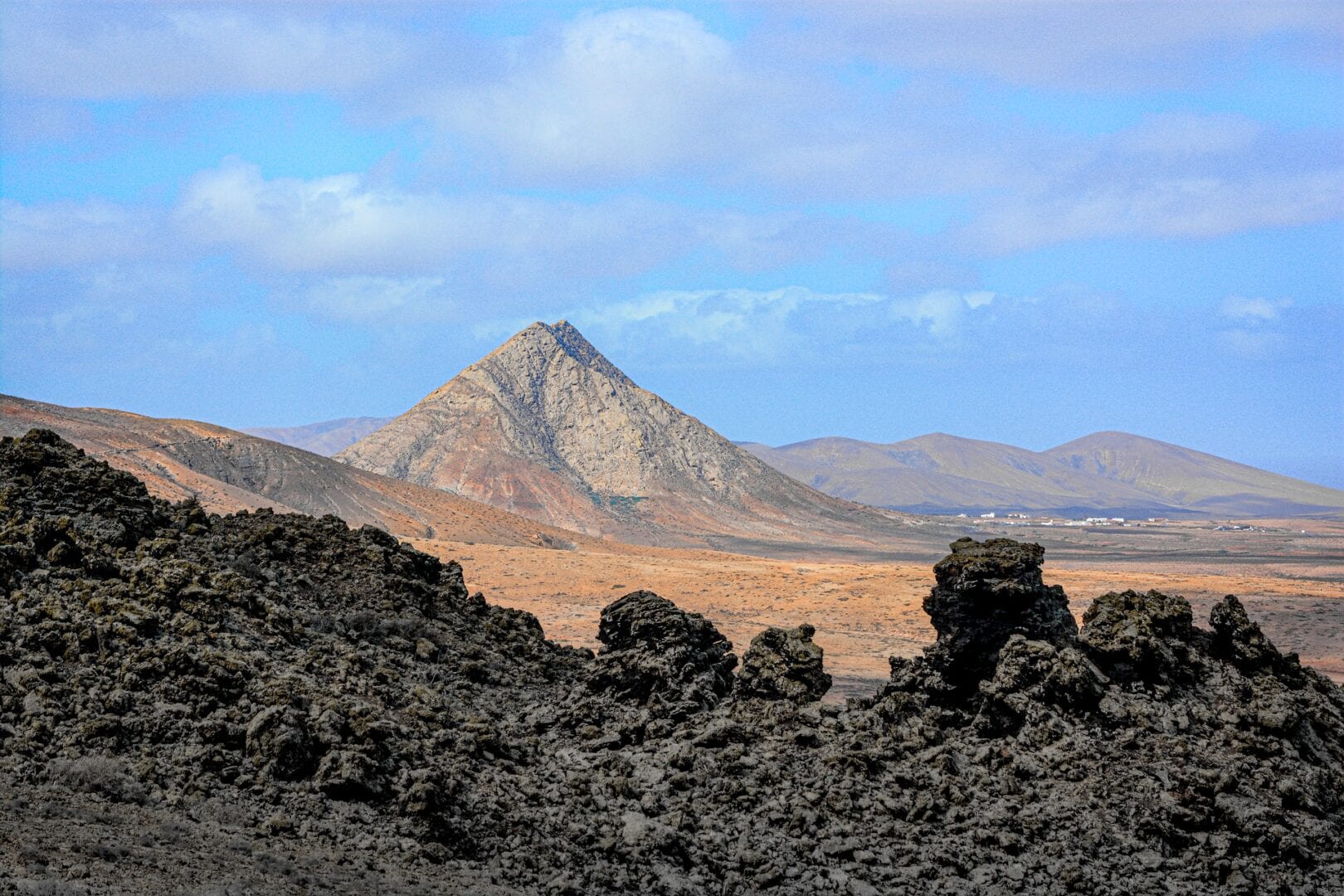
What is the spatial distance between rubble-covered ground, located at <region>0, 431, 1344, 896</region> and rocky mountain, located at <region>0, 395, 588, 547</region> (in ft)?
189

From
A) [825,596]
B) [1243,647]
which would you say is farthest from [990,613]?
[825,596]

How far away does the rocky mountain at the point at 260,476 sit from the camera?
74.8 m

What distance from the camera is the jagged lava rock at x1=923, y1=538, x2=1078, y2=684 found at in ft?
51.1

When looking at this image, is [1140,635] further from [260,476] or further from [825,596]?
[260,476]

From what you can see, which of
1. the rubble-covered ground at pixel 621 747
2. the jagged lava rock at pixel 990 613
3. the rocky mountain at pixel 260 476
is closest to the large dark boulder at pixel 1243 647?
the rubble-covered ground at pixel 621 747

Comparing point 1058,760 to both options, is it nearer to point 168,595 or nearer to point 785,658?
point 785,658

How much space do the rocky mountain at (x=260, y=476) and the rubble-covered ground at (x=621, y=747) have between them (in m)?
57.6

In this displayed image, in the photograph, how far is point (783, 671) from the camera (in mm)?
15781

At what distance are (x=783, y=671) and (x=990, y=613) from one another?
274cm

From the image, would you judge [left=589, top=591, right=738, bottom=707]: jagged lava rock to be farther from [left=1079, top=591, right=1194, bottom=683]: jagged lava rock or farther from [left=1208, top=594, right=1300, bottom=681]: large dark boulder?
[left=1208, top=594, right=1300, bottom=681]: large dark boulder

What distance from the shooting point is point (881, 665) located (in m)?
34.3

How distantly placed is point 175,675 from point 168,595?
2.07m

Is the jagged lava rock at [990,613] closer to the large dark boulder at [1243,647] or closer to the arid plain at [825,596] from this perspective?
the large dark boulder at [1243,647]

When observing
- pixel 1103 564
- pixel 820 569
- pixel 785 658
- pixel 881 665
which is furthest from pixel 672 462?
pixel 785 658
